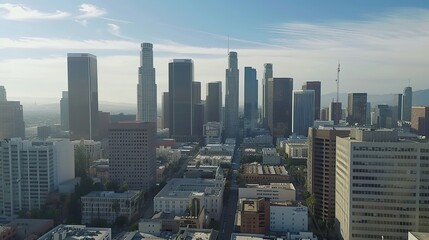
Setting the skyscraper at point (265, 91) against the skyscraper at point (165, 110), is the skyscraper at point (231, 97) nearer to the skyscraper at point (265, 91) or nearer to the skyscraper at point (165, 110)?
the skyscraper at point (265, 91)

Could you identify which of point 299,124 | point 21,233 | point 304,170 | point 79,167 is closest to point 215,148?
point 304,170

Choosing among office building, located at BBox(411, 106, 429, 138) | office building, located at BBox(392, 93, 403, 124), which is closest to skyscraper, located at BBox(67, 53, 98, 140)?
office building, located at BBox(411, 106, 429, 138)

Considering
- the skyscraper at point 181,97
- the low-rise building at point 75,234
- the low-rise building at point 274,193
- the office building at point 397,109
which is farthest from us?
the office building at point 397,109

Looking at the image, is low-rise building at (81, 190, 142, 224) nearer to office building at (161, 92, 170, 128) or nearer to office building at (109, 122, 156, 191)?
office building at (109, 122, 156, 191)

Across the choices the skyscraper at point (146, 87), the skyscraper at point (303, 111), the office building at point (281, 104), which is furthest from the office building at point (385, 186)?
the office building at point (281, 104)

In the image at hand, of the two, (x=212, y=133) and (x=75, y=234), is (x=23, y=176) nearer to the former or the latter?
(x=75, y=234)

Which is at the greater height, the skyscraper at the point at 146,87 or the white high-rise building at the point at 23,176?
the skyscraper at the point at 146,87

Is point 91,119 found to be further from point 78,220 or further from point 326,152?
point 326,152
